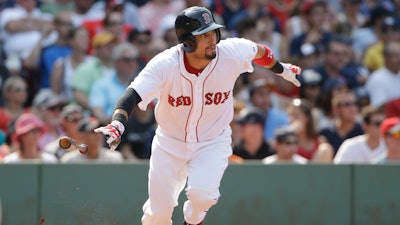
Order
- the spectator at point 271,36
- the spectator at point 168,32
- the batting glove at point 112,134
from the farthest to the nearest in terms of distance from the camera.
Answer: the spectator at point 271,36 → the spectator at point 168,32 → the batting glove at point 112,134

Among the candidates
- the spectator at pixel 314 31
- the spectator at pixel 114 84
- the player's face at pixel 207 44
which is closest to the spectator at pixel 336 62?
the spectator at pixel 314 31

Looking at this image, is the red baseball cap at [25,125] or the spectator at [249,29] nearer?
the red baseball cap at [25,125]

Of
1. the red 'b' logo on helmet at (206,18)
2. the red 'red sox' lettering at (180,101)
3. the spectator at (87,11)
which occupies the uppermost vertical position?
the red 'b' logo on helmet at (206,18)

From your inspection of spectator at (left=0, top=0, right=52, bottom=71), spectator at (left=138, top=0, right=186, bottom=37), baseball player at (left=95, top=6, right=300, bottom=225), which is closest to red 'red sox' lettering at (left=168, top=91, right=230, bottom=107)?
baseball player at (left=95, top=6, right=300, bottom=225)

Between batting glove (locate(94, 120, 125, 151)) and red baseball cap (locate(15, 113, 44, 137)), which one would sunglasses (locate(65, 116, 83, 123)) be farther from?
batting glove (locate(94, 120, 125, 151))

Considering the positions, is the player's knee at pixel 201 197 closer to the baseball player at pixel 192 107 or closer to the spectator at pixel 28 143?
the baseball player at pixel 192 107

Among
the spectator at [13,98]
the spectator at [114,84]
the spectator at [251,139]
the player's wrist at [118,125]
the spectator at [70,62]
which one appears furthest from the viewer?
the spectator at [70,62]

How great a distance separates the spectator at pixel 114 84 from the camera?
37.3ft

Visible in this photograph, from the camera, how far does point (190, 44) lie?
7.09m

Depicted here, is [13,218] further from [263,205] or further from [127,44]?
[127,44]

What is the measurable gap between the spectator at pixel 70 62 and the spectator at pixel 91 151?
70.7 inches

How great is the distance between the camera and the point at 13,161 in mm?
9656

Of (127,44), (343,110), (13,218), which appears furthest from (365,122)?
(13,218)

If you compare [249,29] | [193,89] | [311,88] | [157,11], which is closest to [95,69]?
[157,11]
